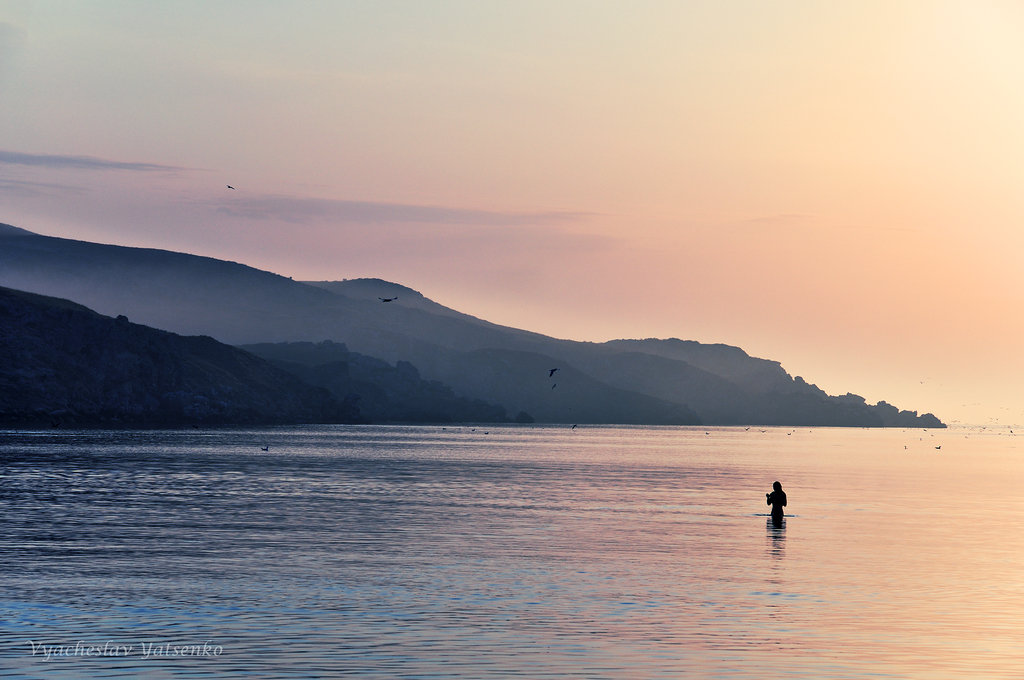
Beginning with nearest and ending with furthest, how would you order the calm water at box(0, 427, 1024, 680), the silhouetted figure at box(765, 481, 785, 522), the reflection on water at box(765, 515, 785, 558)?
the calm water at box(0, 427, 1024, 680) < the reflection on water at box(765, 515, 785, 558) < the silhouetted figure at box(765, 481, 785, 522)

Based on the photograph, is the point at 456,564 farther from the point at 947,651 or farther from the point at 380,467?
the point at 380,467

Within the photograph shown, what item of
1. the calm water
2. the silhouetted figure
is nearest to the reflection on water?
the silhouetted figure

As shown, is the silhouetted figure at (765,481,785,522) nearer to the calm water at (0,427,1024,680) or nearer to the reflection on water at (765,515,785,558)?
the reflection on water at (765,515,785,558)

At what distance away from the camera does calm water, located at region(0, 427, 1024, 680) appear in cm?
2753

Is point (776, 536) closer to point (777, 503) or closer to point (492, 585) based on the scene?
point (777, 503)

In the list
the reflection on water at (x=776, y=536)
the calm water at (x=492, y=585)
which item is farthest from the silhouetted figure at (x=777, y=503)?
→ the calm water at (x=492, y=585)

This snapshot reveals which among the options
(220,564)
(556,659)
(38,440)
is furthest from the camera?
(38,440)

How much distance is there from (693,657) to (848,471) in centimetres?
13083

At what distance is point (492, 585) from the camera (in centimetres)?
3941

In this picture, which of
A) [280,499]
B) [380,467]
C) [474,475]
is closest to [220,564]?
[280,499]

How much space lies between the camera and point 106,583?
38.0 metres

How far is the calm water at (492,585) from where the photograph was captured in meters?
27.5

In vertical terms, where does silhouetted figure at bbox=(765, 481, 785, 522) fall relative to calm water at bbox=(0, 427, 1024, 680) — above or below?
above

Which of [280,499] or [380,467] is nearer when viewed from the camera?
[280,499]
